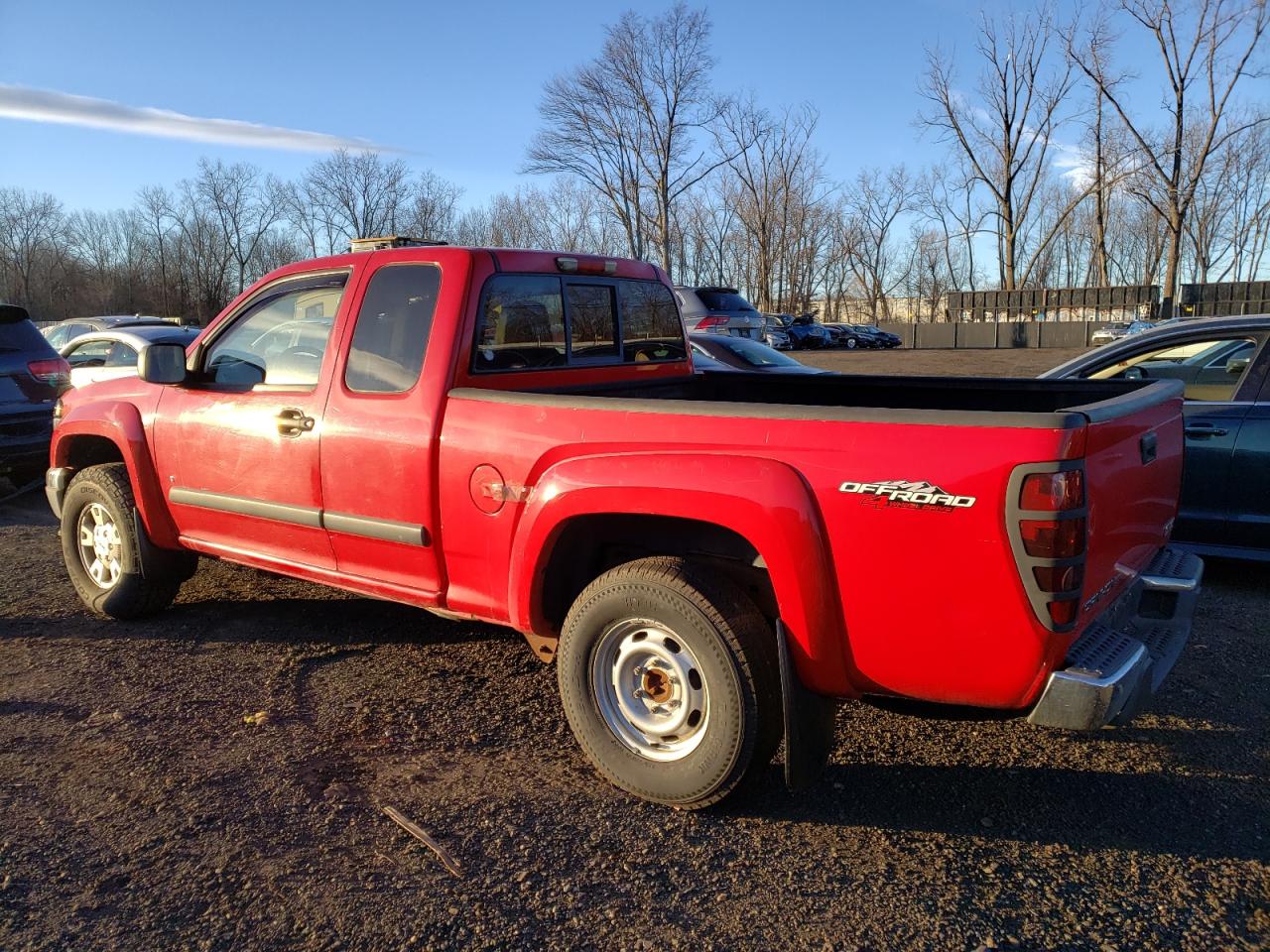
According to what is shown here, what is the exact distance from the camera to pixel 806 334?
4750cm

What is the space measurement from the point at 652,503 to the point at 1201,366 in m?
4.65

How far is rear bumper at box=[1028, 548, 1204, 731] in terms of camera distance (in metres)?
2.61

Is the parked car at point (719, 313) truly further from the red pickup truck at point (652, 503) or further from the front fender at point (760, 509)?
the front fender at point (760, 509)

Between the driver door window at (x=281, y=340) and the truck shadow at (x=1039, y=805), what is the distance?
266 centimetres

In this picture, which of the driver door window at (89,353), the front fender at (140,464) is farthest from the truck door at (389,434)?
the driver door window at (89,353)

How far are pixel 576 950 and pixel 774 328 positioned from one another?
42.5 meters

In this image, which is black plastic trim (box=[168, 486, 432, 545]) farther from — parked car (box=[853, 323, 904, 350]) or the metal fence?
the metal fence

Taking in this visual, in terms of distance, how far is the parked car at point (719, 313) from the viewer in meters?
19.8

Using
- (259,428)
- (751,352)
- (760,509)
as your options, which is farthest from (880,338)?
(760,509)

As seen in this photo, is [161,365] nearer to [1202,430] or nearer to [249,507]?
[249,507]

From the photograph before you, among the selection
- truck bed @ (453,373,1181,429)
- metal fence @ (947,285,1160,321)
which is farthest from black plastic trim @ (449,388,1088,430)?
metal fence @ (947,285,1160,321)

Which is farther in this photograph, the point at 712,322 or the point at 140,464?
the point at 712,322

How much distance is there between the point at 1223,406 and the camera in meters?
5.61

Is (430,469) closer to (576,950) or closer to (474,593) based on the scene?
(474,593)
